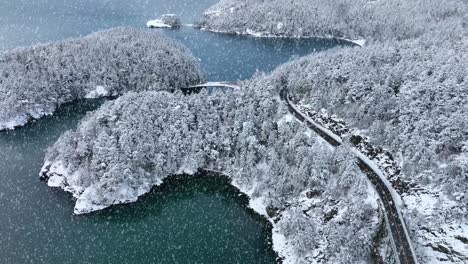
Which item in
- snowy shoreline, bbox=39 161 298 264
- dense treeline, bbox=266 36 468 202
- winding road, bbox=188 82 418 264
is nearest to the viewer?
winding road, bbox=188 82 418 264

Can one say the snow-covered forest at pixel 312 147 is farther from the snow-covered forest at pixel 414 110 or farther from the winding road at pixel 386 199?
the winding road at pixel 386 199

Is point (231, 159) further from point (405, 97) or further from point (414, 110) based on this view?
point (405, 97)

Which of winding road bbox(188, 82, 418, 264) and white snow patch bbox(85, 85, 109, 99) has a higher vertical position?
winding road bbox(188, 82, 418, 264)

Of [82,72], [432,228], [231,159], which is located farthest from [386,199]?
[82,72]

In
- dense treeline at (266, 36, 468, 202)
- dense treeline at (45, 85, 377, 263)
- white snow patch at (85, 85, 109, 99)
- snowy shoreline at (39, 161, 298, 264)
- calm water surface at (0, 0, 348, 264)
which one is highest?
dense treeline at (266, 36, 468, 202)

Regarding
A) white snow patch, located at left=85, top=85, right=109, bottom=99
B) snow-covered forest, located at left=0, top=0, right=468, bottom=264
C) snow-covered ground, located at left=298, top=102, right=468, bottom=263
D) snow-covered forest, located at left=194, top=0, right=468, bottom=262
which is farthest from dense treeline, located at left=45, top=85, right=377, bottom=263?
white snow patch, located at left=85, top=85, right=109, bottom=99

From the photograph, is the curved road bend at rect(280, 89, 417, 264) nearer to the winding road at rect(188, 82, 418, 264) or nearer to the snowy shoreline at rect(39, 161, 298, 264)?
the winding road at rect(188, 82, 418, 264)

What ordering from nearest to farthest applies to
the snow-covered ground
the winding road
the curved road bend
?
the curved road bend < the winding road < the snow-covered ground
